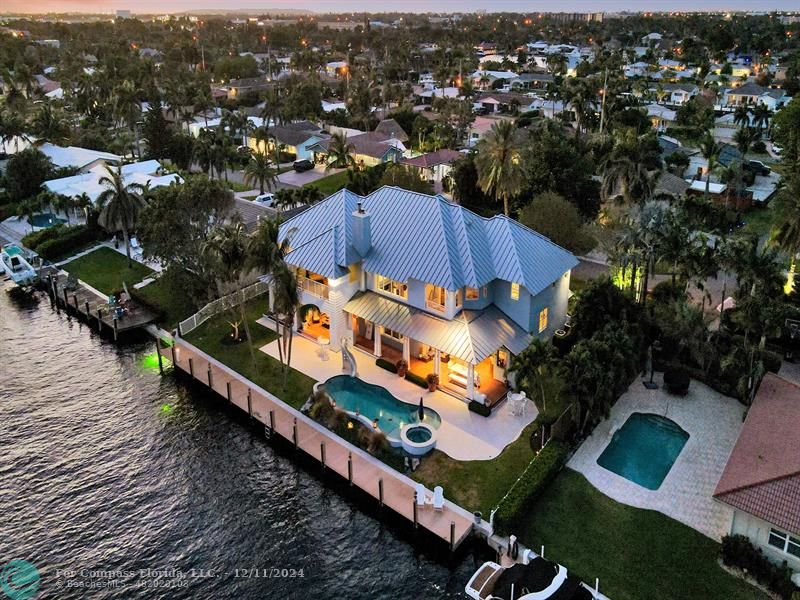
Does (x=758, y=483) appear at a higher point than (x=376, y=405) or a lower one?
higher

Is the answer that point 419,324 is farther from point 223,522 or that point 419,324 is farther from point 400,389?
point 223,522

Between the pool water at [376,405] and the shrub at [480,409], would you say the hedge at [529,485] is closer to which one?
the shrub at [480,409]

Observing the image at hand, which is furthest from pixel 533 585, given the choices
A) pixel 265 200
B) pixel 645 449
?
pixel 265 200

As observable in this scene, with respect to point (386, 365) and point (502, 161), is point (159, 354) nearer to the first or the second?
point (386, 365)

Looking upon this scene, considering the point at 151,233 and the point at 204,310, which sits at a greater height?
the point at 151,233

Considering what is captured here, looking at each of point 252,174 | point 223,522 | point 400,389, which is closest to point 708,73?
point 252,174

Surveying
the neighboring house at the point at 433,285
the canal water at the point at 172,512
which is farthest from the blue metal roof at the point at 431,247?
the canal water at the point at 172,512
